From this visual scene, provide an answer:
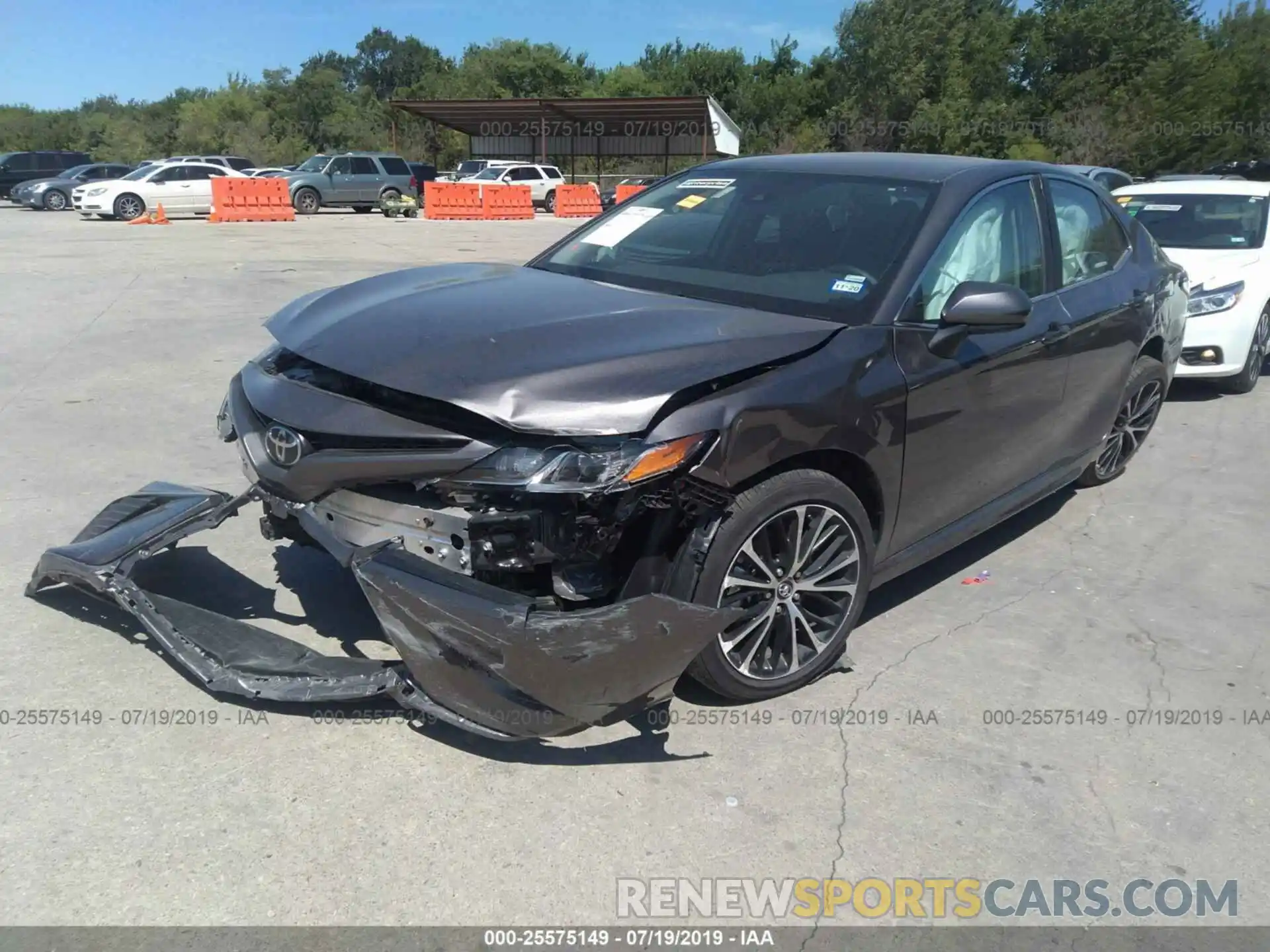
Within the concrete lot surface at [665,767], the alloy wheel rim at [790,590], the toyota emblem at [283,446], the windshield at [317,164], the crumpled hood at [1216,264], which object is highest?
the windshield at [317,164]

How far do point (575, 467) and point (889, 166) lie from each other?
7.54 feet

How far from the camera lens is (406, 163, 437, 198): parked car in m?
34.1

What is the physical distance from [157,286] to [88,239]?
28.5 ft

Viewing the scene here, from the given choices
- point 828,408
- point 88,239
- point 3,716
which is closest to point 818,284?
point 828,408

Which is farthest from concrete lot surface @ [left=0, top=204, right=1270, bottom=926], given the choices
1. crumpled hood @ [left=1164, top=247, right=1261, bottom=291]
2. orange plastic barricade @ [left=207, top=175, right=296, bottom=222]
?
orange plastic barricade @ [left=207, top=175, right=296, bottom=222]

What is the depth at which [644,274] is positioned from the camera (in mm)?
4094

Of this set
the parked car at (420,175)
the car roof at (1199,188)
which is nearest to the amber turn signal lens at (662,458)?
the car roof at (1199,188)

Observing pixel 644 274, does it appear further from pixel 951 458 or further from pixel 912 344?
pixel 951 458

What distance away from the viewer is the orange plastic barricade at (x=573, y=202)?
3312 cm

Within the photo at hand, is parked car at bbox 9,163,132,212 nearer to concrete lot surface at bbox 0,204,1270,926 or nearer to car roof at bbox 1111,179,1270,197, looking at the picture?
car roof at bbox 1111,179,1270,197

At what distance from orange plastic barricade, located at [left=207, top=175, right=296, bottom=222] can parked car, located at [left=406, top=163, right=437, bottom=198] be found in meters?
6.41

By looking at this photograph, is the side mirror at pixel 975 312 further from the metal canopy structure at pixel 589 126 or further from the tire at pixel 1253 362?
the metal canopy structure at pixel 589 126

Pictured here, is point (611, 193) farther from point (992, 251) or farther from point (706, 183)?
point (992, 251)

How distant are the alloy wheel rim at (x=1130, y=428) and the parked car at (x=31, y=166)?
37.4m
